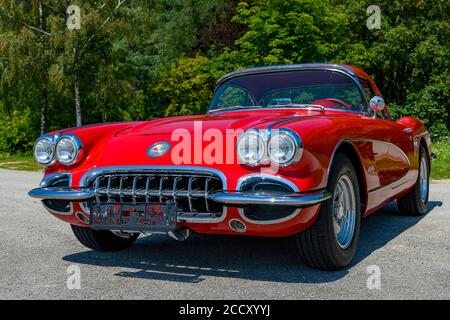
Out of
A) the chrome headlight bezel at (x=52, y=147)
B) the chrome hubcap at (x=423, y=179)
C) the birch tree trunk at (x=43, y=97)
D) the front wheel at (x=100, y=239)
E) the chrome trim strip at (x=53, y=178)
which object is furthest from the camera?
the birch tree trunk at (x=43, y=97)

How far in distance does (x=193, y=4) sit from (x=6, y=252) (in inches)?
1339

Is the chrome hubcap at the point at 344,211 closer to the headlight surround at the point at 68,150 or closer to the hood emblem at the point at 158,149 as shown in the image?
the hood emblem at the point at 158,149

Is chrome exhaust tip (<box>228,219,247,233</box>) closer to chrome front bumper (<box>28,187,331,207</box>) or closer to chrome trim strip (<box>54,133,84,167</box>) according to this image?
chrome front bumper (<box>28,187,331,207</box>)

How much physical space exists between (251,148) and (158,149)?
658 millimetres

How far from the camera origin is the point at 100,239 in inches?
171

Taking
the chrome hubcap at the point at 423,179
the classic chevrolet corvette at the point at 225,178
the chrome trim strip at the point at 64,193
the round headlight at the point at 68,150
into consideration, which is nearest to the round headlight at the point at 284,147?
the classic chevrolet corvette at the point at 225,178

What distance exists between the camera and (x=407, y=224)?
18.2 feet

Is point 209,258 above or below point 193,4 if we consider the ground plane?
below

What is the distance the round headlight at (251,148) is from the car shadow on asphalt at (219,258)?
75 cm

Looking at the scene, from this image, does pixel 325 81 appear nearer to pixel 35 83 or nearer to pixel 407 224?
pixel 407 224

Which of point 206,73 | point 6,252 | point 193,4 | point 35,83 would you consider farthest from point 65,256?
point 193,4

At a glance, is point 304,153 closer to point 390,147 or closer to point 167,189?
point 167,189

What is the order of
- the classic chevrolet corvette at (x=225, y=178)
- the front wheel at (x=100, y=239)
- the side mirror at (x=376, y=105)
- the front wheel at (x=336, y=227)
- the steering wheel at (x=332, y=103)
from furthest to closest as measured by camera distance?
the side mirror at (x=376, y=105)
the steering wheel at (x=332, y=103)
the front wheel at (x=100, y=239)
the front wheel at (x=336, y=227)
the classic chevrolet corvette at (x=225, y=178)

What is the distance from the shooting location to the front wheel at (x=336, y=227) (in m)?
3.51
